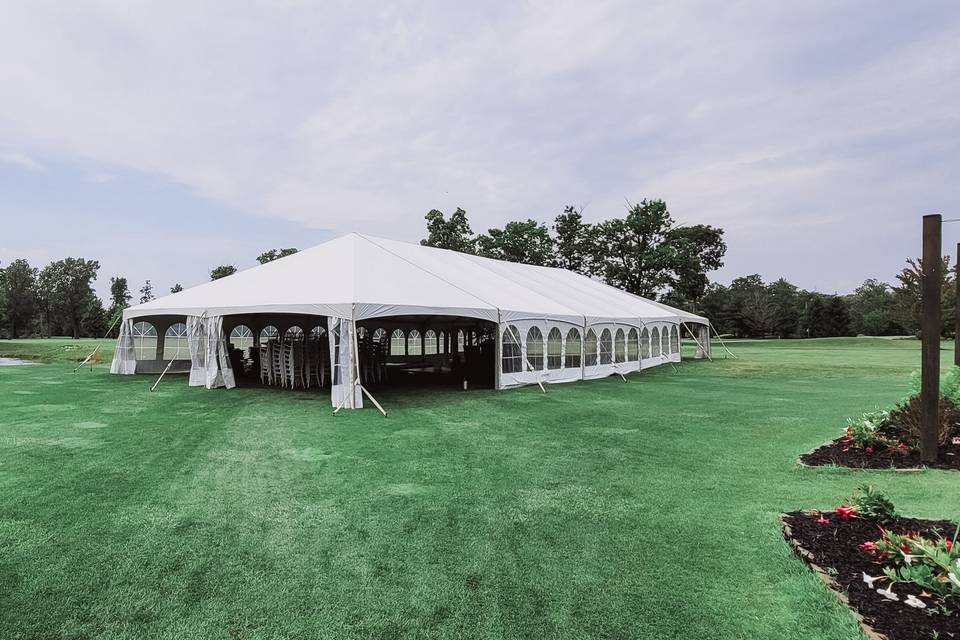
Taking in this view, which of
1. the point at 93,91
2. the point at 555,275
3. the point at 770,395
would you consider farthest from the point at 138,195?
the point at 770,395

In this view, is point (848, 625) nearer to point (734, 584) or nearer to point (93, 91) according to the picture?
point (734, 584)

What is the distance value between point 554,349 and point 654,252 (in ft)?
96.5

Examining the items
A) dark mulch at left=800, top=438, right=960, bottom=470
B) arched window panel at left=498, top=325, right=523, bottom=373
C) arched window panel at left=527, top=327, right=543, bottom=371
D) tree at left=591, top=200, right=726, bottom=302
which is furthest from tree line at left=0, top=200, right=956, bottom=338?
dark mulch at left=800, top=438, right=960, bottom=470

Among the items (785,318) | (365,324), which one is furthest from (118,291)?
(785,318)

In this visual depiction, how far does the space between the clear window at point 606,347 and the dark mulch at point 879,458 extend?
339 inches

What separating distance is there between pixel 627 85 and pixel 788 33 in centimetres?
359

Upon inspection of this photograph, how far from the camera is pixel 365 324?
17266mm

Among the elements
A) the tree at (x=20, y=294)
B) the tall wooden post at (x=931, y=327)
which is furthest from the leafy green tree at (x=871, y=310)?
the tree at (x=20, y=294)

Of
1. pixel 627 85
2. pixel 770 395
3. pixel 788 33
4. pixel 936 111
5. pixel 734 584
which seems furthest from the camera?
pixel 627 85

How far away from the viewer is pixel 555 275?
20.3 metres

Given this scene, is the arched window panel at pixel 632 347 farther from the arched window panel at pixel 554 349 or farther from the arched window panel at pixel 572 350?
the arched window panel at pixel 554 349

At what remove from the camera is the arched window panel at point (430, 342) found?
21406 millimetres

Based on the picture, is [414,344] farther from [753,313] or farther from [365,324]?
[753,313]

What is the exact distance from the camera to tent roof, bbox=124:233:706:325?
30.4 ft
